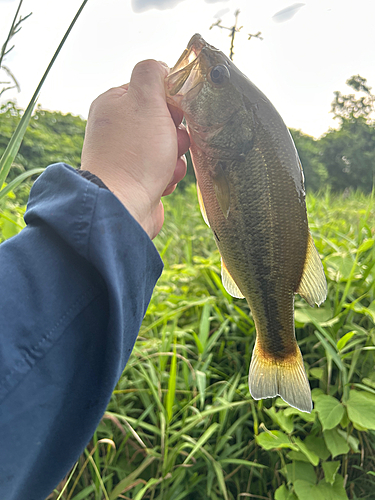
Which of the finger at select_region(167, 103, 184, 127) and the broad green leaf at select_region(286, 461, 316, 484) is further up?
the finger at select_region(167, 103, 184, 127)

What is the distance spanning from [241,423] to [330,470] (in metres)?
0.46

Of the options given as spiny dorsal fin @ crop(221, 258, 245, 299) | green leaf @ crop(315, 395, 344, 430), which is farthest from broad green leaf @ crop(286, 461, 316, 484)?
spiny dorsal fin @ crop(221, 258, 245, 299)

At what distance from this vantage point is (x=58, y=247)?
2.64 ft

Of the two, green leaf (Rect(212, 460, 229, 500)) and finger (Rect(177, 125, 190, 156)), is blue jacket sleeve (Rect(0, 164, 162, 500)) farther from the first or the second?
green leaf (Rect(212, 460, 229, 500))

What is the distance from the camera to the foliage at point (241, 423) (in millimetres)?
1601

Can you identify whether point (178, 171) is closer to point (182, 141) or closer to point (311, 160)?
point (182, 141)

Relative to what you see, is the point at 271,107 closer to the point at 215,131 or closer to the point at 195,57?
the point at 215,131

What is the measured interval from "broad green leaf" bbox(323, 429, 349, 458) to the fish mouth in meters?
1.59

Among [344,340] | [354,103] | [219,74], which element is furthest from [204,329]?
[354,103]

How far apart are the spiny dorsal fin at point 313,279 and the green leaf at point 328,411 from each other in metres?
0.63

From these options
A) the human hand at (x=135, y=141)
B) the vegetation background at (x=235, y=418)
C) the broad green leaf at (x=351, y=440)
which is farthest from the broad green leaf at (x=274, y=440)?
the human hand at (x=135, y=141)

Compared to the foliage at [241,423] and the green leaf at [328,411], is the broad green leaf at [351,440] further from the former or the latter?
the green leaf at [328,411]

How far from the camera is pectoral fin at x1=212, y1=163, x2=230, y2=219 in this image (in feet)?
4.03

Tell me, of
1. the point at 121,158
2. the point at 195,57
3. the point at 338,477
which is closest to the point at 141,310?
the point at 121,158
